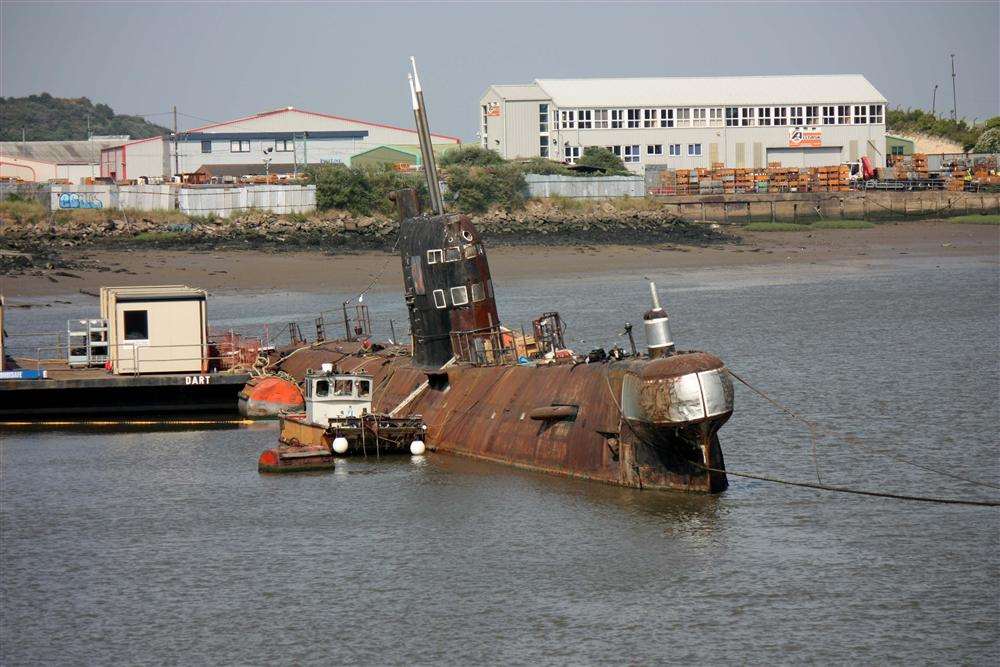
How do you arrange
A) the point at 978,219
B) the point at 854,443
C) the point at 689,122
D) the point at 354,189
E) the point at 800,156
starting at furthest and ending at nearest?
the point at 800,156 < the point at 689,122 < the point at 978,219 < the point at 354,189 < the point at 854,443

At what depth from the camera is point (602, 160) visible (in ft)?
380

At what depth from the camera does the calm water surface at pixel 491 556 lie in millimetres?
23141

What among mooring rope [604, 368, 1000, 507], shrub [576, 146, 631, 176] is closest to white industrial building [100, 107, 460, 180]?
shrub [576, 146, 631, 176]

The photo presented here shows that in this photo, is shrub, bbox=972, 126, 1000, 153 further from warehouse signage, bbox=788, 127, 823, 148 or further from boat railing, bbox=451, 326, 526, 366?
boat railing, bbox=451, 326, 526, 366

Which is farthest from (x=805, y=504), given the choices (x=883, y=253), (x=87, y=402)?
(x=883, y=253)

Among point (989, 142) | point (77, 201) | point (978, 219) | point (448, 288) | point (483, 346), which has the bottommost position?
point (483, 346)

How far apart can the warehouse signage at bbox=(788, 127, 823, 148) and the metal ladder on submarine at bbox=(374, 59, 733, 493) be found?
86.1 meters

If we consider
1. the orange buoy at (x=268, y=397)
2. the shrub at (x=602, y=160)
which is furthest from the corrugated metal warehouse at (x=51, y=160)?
the orange buoy at (x=268, y=397)

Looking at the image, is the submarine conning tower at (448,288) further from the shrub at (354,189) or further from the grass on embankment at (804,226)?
the grass on embankment at (804,226)

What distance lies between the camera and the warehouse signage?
12150 centimetres

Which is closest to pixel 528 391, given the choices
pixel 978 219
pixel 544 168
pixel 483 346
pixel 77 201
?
pixel 483 346

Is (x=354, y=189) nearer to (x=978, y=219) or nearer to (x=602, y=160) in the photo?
(x=602, y=160)

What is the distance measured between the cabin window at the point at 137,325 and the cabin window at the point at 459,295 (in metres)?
12.5

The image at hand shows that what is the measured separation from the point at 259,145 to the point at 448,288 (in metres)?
95.1
